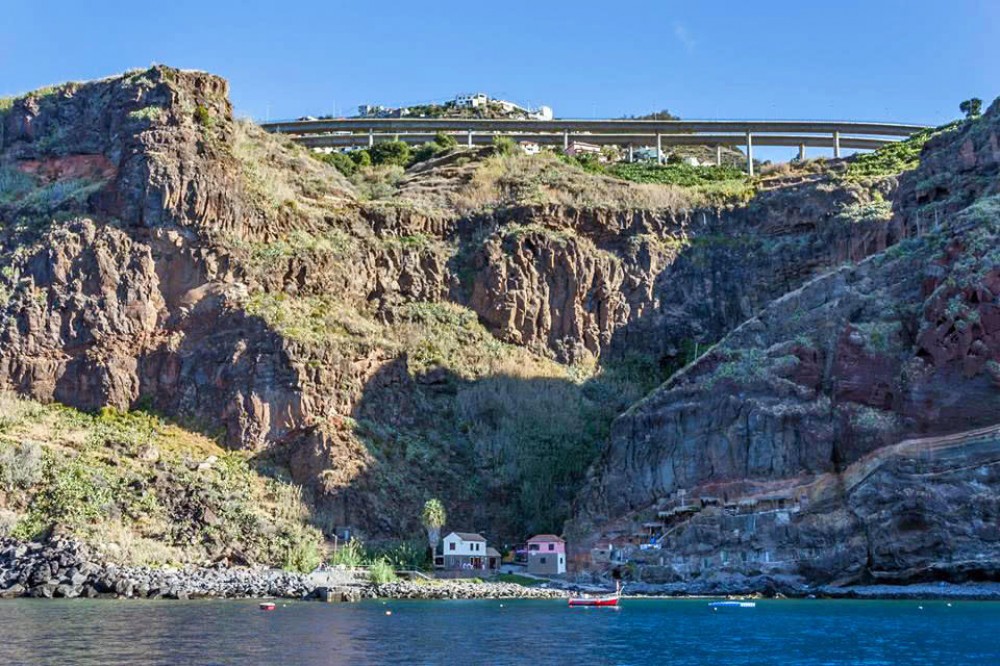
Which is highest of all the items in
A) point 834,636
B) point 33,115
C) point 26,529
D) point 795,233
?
point 33,115

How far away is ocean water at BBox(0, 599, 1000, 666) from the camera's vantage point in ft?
198

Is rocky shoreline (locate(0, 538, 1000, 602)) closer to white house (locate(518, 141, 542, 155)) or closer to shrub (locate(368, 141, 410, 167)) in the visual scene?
shrub (locate(368, 141, 410, 167))

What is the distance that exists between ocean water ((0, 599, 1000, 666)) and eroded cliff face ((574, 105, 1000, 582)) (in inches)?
286

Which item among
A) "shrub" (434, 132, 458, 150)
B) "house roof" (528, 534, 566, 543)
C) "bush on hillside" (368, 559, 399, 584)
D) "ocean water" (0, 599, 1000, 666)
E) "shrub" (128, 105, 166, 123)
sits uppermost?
"shrub" (434, 132, 458, 150)

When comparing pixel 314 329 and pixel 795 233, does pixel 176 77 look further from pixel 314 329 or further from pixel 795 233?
pixel 795 233

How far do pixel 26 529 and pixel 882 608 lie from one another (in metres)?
61.4

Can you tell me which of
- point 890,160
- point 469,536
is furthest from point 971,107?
point 469,536

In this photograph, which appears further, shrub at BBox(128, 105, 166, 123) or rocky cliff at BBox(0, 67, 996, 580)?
shrub at BBox(128, 105, 166, 123)

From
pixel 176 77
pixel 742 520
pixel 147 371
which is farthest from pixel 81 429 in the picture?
pixel 742 520

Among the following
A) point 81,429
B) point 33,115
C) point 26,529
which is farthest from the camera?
point 33,115

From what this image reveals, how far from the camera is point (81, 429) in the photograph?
113 m

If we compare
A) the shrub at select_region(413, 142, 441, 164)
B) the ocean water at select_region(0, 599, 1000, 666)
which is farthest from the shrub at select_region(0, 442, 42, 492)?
the shrub at select_region(413, 142, 441, 164)

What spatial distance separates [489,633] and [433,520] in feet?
131

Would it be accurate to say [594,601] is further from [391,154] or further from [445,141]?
[445,141]
